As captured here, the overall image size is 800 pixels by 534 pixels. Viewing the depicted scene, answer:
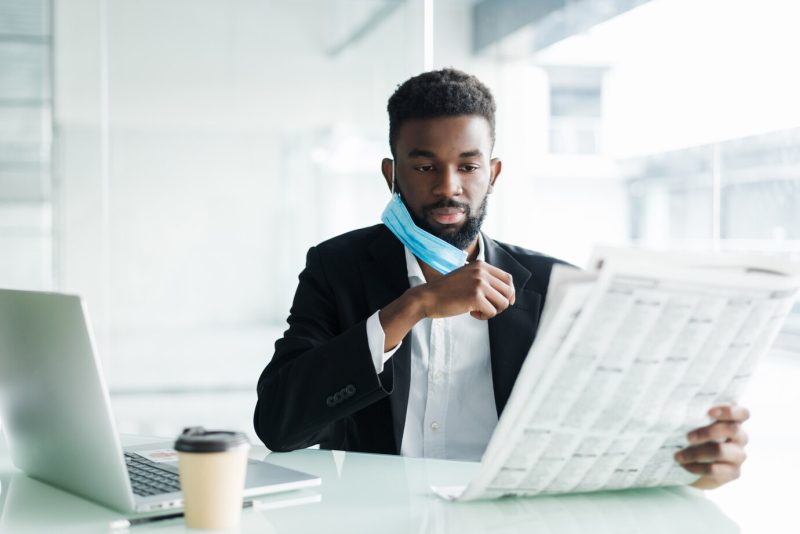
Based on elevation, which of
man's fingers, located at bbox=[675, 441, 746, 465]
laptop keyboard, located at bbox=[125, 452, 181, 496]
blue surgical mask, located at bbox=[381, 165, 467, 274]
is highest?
blue surgical mask, located at bbox=[381, 165, 467, 274]

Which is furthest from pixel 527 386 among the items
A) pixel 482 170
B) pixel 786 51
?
pixel 786 51

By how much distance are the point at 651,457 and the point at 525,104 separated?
334 centimetres

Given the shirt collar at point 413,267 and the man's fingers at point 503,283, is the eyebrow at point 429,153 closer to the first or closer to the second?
the shirt collar at point 413,267

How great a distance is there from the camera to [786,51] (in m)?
3.37

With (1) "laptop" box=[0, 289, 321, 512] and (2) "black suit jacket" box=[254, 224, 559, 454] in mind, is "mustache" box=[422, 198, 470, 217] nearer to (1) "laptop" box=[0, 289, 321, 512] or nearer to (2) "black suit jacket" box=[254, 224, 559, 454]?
(2) "black suit jacket" box=[254, 224, 559, 454]

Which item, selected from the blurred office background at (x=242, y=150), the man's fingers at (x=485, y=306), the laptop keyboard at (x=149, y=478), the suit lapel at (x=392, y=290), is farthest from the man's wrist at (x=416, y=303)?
the blurred office background at (x=242, y=150)

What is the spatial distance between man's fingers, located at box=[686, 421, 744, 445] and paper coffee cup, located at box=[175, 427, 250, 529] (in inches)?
20.9

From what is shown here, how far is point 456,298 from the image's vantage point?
1421 millimetres

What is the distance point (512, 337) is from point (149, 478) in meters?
0.81

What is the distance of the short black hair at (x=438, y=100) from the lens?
1.86m

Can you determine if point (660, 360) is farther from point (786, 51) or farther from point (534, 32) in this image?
point (534, 32)

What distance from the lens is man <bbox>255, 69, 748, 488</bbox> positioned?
174 centimetres

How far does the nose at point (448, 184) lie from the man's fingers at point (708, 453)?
77 cm

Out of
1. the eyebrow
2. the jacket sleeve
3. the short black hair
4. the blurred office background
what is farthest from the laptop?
the blurred office background
